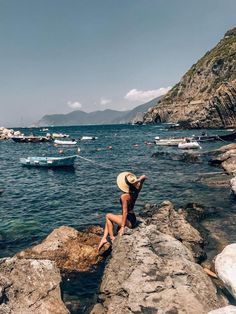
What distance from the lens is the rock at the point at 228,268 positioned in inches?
356

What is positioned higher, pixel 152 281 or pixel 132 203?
pixel 132 203

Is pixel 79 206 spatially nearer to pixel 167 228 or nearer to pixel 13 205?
pixel 13 205

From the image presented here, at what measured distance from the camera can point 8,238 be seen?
747 inches

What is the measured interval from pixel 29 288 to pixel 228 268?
6032 mm

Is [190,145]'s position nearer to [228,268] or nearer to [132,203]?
[132,203]

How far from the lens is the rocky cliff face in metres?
113

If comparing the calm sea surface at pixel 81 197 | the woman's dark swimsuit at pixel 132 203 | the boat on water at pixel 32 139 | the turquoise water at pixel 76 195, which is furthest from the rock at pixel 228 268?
the boat on water at pixel 32 139

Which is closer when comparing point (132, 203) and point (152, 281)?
point (152, 281)

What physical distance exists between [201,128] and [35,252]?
391 feet

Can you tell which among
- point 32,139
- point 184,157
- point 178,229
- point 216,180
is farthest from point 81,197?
point 32,139

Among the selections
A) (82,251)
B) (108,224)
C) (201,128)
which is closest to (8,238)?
(82,251)

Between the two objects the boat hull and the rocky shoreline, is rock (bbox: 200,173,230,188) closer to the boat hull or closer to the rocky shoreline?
the rocky shoreline

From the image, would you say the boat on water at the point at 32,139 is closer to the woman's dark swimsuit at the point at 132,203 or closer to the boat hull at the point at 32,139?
the boat hull at the point at 32,139

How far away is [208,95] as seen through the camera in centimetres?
16400
